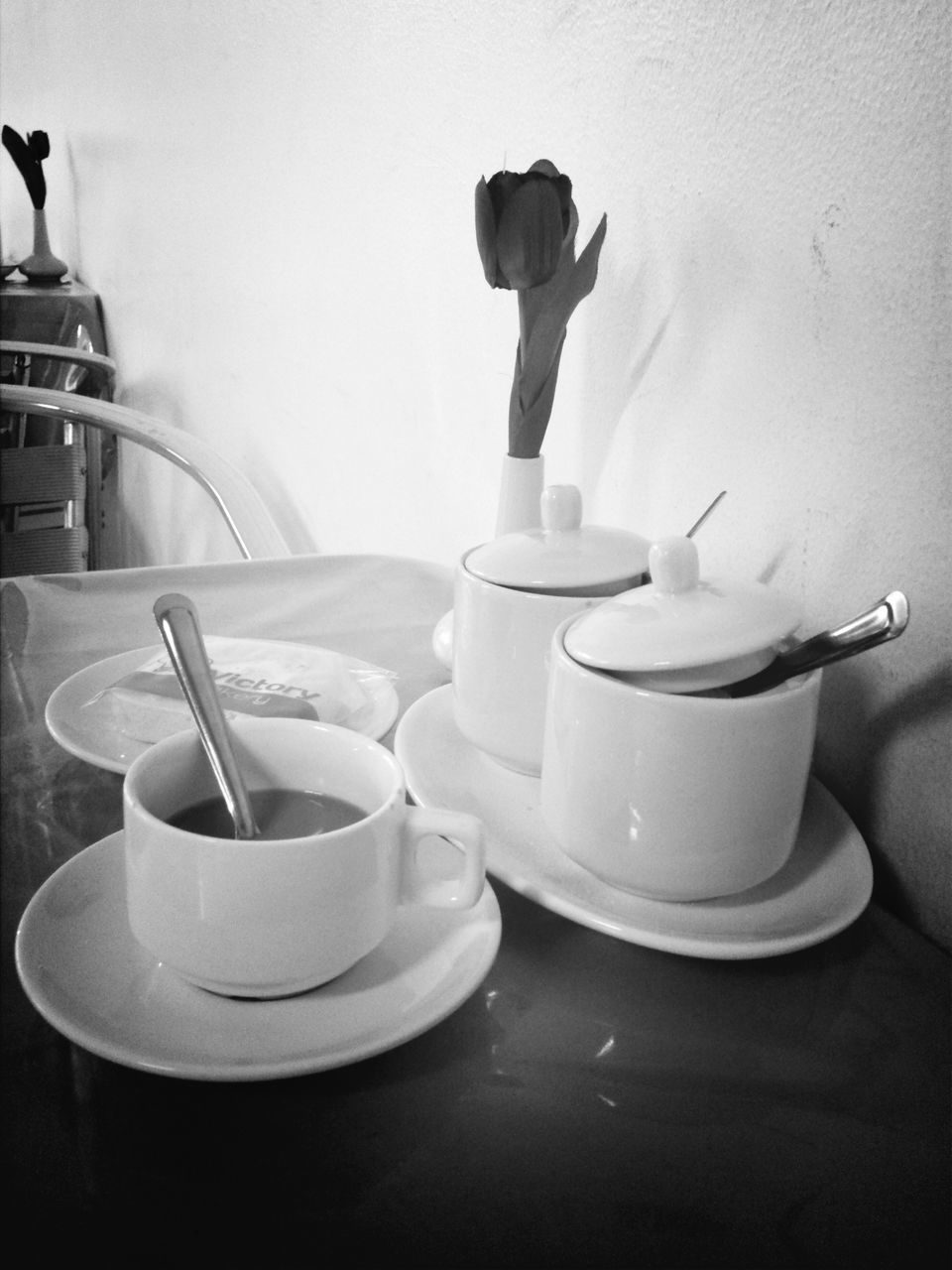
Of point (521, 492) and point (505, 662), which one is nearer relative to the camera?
point (505, 662)

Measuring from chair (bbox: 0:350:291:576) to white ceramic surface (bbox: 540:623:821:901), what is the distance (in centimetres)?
74

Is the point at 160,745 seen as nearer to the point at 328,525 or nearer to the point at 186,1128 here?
the point at 186,1128

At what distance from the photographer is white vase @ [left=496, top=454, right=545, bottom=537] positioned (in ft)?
2.00

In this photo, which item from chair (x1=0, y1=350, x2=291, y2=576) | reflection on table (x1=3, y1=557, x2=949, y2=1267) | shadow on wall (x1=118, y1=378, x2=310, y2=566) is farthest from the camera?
shadow on wall (x1=118, y1=378, x2=310, y2=566)

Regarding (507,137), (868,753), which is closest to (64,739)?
(868,753)

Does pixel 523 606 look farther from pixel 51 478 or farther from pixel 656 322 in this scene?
pixel 51 478

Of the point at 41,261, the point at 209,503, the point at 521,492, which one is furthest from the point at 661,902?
the point at 41,261

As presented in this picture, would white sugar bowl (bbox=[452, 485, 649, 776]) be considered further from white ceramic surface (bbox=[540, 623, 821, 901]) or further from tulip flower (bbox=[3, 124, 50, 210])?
tulip flower (bbox=[3, 124, 50, 210])

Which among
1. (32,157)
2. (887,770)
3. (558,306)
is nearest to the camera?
(887,770)

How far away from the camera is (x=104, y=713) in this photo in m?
0.54

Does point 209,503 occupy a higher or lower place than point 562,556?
lower

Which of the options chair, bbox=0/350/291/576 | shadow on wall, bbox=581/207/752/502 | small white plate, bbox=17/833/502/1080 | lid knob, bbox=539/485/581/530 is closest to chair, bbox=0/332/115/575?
chair, bbox=0/350/291/576

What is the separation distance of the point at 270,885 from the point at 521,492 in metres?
0.35

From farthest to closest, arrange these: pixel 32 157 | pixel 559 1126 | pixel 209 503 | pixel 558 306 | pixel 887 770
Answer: pixel 32 157
pixel 209 503
pixel 558 306
pixel 887 770
pixel 559 1126
